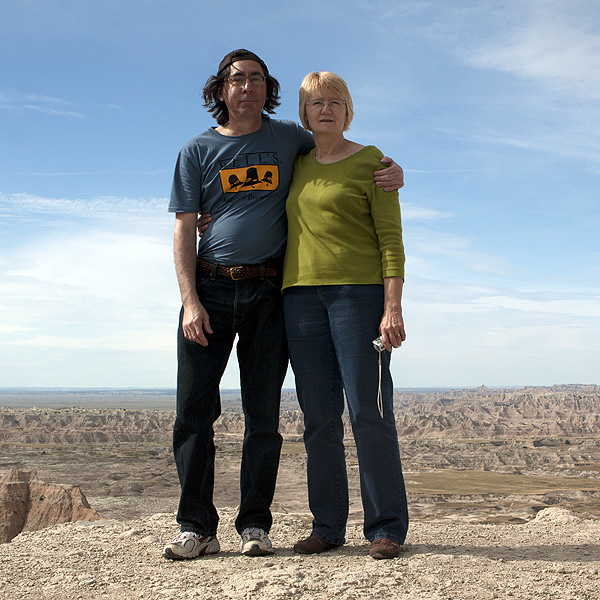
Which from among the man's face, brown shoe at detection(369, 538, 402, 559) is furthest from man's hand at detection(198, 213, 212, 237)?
brown shoe at detection(369, 538, 402, 559)

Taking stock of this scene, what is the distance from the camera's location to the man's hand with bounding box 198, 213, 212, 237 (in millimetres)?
3535

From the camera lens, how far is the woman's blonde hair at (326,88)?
3365 mm

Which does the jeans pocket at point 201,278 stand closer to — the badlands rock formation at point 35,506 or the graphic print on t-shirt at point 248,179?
the graphic print on t-shirt at point 248,179

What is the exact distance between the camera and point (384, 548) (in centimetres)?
314

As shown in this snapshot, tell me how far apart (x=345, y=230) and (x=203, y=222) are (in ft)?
2.68

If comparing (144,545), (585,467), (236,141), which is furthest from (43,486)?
(585,467)

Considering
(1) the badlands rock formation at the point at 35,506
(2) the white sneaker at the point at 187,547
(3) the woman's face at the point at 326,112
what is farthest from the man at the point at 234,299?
(1) the badlands rock formation at the point at 35,506

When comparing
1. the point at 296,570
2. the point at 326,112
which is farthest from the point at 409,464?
the point at 326,112

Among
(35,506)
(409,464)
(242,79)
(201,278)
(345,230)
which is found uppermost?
(242,79)

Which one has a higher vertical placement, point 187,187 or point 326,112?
point 326,112

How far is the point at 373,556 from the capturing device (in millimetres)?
3135

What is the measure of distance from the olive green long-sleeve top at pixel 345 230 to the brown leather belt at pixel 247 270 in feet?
0.26

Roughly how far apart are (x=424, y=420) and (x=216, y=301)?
58.3 metres

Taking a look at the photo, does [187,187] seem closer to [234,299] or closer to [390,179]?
[234,299]
